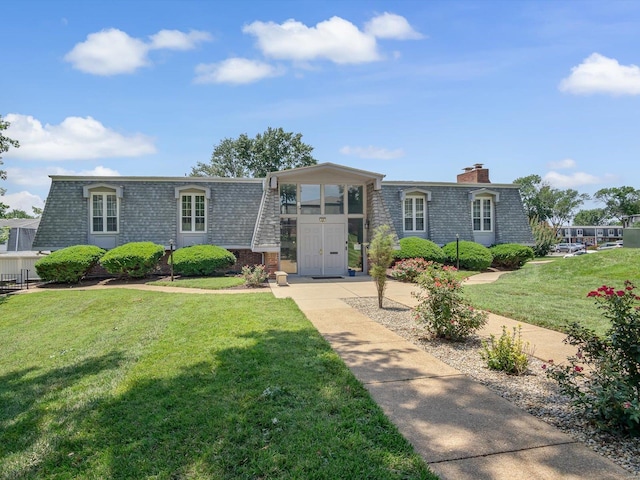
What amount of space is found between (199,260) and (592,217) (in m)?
97.2

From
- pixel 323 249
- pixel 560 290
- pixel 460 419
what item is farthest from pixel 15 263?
pixel 560 290

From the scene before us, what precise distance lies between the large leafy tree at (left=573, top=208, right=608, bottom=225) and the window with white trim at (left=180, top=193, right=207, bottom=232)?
297ft

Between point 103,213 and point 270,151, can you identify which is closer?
point 103,213

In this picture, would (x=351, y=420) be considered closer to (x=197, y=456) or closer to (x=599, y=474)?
(x=197, y=456)

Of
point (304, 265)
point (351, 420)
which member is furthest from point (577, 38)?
point (304, 265)

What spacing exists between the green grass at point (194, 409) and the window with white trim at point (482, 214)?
14.8 meters

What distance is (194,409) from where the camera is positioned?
3.47 m

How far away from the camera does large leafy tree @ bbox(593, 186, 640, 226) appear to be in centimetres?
7094

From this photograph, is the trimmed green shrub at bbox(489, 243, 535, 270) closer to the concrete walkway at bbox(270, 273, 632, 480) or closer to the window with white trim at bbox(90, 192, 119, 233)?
the concrete walkway at bbox(270, 273, 632, 480)

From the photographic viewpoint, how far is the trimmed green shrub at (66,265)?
43.5 feet

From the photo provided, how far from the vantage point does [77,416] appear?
356 cm

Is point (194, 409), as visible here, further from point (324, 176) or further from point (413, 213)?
point (413, 213)

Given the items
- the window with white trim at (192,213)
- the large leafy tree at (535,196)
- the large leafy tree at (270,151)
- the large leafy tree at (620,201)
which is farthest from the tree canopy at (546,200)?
the window with white trim at (192,213)

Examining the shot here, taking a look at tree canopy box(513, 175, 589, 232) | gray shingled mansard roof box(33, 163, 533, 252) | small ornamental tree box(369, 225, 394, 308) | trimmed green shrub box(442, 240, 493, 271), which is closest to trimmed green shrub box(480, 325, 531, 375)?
small ornamental tree box(369, 225, 394, 308)
